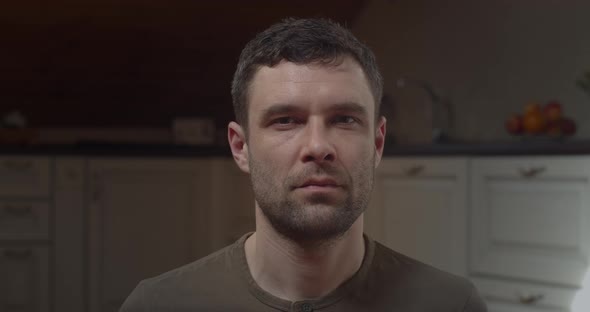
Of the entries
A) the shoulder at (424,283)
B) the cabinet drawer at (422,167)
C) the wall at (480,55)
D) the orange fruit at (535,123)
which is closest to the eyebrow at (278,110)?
the shoulder at (424,283)

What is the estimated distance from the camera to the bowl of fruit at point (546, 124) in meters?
2.64

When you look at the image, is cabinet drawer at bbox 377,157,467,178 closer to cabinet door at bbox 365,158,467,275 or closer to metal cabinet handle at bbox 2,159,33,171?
cabinet door at bbox 365,158,467,275

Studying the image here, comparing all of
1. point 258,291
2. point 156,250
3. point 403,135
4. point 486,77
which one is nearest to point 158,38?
point 156,250

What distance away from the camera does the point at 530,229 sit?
2.45m

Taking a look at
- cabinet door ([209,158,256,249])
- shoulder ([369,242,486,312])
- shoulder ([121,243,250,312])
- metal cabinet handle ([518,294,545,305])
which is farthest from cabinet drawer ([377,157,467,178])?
shoulder ([121,243,250,312])

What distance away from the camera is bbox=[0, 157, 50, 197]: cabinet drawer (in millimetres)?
3248

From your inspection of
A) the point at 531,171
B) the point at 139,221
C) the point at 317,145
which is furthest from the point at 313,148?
the point at 139,221

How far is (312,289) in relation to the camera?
1.06 metres

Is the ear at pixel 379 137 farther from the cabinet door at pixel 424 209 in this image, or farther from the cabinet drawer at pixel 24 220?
the cabinet drawer at pixel 24 220

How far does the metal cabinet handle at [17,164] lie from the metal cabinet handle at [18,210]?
0.53 feet

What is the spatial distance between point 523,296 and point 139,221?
1.76 m

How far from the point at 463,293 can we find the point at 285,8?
2.73 metres

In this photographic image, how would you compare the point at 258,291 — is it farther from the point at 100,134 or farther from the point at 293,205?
the point at 100,134

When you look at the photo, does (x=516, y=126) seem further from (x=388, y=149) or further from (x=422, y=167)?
(x=388, y=149)
